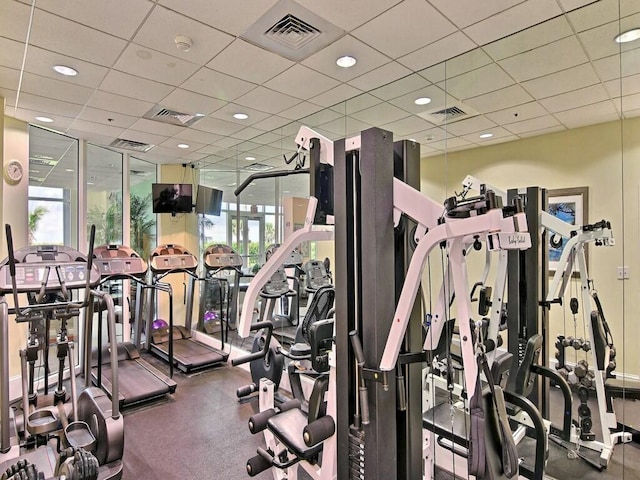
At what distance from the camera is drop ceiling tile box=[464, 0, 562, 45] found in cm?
223

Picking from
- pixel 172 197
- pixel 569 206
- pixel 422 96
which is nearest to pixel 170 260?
pixel 172 197

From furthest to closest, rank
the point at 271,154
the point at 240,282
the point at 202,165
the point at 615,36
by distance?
1. the point at 202,165
2. the point at 240,282
3. the point at 271,154
4. the point at 615,36

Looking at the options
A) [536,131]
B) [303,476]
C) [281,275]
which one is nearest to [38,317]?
[303,476]

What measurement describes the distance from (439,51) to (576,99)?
102 centimetres

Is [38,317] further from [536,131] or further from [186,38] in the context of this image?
[536,131]

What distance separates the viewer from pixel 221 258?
5707 mm

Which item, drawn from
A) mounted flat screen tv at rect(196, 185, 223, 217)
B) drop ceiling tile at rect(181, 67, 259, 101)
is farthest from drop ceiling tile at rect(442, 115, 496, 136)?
mounted flat screen tv at rect(196, 185, 223, 217)

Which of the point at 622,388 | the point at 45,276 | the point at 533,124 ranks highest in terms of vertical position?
the point at 533,124

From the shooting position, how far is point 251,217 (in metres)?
5.81

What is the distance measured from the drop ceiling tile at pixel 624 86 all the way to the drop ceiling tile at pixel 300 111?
8.30 ft

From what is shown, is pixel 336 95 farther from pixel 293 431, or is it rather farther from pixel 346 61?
pixel 293 431

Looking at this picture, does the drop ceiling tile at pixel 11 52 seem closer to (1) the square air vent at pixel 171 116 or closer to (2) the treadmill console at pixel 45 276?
(1) the square air vent at pixel 171 116

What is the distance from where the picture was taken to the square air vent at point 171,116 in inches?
161

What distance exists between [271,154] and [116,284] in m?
3.32
